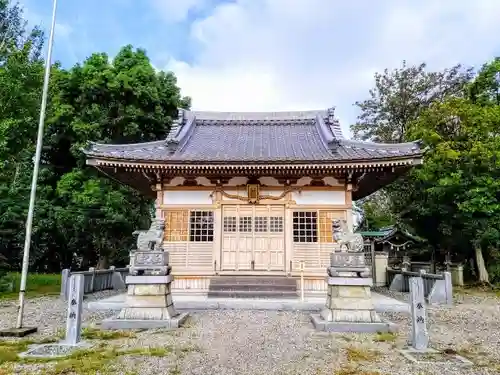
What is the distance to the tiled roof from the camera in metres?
11.7

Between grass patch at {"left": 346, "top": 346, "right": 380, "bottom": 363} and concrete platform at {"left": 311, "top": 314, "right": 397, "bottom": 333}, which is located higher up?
concrete platform at {"left": 311, "top": 314, "right": 397, "bottom": 333}

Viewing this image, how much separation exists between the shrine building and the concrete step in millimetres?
616

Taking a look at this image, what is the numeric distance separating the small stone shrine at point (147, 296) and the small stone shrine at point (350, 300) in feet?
10.1

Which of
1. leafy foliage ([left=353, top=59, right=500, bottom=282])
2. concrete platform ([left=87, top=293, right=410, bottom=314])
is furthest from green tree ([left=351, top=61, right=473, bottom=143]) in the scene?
concrete platform ([left=87, top=293, right=410, bottom=314])

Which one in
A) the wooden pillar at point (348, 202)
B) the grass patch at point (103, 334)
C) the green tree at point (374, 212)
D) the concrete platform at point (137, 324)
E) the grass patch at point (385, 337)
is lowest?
the grass patch at point (103, 334)

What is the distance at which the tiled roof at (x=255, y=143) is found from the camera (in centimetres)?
1166

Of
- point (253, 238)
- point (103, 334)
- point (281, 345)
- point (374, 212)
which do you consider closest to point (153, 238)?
point (103, 334)

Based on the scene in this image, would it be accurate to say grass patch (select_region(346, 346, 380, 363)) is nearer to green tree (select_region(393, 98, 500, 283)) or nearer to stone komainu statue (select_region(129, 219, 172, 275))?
stone komainu statue (select_region(129, 219, 172, 275))

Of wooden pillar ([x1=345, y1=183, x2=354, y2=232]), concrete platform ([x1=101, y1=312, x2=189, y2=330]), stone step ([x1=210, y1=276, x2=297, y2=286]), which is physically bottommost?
concrete platform ([x1=101, y1=312, x2=189, y2=330])

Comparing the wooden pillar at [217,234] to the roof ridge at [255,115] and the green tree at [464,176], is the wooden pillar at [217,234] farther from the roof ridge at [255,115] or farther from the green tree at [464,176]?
the green tree at [464,176]

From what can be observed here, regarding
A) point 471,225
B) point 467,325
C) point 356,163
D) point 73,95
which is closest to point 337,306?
point 467,325

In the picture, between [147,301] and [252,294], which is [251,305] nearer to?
[252,294]

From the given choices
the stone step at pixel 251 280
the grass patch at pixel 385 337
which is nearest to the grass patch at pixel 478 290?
the stone step at pixel 251 280

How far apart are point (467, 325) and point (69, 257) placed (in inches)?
853
